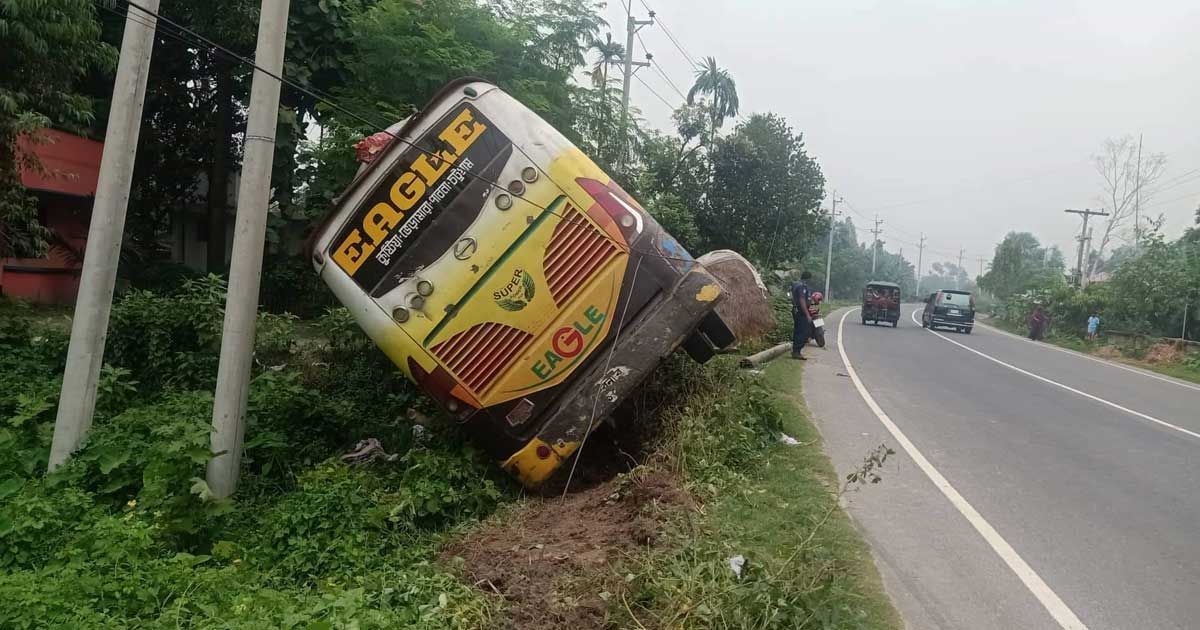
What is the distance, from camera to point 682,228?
54.5 ft

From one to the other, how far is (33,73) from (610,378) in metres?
7.78

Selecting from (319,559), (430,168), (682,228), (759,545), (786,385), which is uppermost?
(682,228)

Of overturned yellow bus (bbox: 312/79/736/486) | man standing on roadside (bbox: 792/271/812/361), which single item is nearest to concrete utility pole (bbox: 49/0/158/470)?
overturned yellow bus (bbox: 312/79/736/486)

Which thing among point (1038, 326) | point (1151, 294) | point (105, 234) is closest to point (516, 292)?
point (105, 234)

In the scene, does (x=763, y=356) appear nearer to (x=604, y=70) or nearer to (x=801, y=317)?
(x=801, y=317)

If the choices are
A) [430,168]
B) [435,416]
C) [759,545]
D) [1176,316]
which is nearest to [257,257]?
[430,168]

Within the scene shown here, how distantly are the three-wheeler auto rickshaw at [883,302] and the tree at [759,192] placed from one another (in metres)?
8.22

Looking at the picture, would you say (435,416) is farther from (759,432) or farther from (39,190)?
(39,190)

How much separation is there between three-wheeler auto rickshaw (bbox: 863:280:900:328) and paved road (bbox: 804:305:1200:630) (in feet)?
53.7

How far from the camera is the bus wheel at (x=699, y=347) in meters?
5.73

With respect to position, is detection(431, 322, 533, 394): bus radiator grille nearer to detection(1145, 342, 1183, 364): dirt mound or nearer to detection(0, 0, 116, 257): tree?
detection(0, 0, 116, 257): tree

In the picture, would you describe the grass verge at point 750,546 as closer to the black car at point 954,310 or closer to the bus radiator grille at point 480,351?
the bus radiator grille at point 480,351

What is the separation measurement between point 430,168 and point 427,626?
3.04 meters

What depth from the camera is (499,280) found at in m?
4.77
